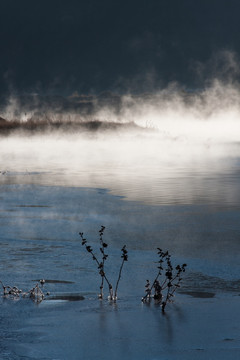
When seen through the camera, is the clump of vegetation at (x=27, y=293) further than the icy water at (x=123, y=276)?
Yes

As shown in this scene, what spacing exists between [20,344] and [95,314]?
1.07 metres

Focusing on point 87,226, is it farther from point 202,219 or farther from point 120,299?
point 120,299

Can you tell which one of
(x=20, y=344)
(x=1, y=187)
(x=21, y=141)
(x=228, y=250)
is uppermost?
(x=21, y=141)

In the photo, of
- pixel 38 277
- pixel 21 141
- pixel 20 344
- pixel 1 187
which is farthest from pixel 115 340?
pixel 21 141

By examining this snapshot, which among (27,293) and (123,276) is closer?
(27,293)

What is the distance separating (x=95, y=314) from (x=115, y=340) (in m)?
0.76

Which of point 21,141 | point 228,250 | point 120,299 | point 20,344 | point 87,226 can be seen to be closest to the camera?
point 20,344

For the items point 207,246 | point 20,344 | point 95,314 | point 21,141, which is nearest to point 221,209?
point 207,246

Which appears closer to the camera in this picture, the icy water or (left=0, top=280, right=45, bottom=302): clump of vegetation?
the icy water

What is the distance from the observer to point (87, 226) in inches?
475

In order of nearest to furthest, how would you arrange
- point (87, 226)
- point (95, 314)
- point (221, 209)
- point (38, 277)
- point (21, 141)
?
1. point (95, 314)
2. point (38, 277)
3. point (87, 226)
4. point (221, 209)
5. point (21, 141)

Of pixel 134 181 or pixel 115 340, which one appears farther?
pixel 134 181

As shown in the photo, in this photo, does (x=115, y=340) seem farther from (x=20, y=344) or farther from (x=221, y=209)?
(x=221, y=209)

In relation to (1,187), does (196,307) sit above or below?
below
